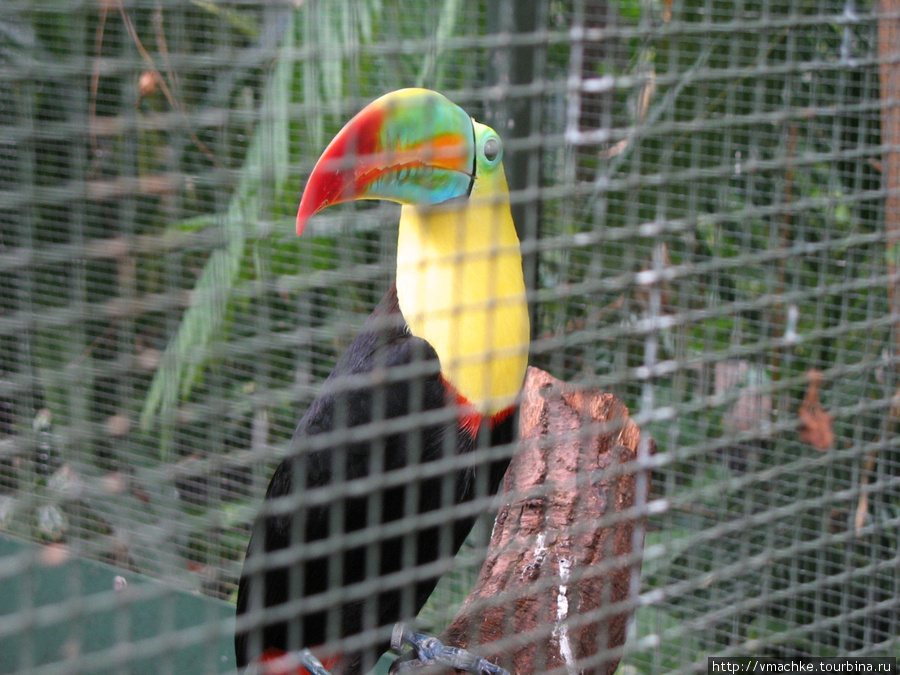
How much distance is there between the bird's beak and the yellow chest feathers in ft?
0.16

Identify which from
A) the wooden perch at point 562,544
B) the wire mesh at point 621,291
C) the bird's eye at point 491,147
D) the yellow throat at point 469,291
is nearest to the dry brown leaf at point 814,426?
the wire mesh at point 621,291

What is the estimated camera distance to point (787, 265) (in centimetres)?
193

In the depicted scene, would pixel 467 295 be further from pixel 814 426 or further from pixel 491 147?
pixel 814 426

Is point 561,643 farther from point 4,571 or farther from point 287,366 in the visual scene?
point 287,366

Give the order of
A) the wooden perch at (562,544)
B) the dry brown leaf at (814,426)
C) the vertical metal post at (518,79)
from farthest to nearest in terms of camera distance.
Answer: the dry brown leaf at (814,426) < the vertical metal post at (518,79) < the wooden perch at (562,544)

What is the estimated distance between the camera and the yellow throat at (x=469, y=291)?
109cm

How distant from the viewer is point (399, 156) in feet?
3.10

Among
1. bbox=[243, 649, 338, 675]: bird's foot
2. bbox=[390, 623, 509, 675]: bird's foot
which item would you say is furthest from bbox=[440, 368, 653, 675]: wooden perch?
bbox=[243, 649, 338, 675]: bird's foot

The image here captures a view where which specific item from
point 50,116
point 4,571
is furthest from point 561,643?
point 50,116

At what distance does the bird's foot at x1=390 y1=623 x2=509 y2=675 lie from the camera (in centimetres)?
107

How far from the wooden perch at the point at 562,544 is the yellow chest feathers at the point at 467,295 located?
0.34 ft

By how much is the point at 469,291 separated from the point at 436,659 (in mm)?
466

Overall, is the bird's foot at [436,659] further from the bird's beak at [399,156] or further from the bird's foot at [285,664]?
the bird's beak at [399,156]

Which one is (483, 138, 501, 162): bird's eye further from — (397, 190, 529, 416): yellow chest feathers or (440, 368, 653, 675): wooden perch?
(440, 368, 653, 675): wooden perch
